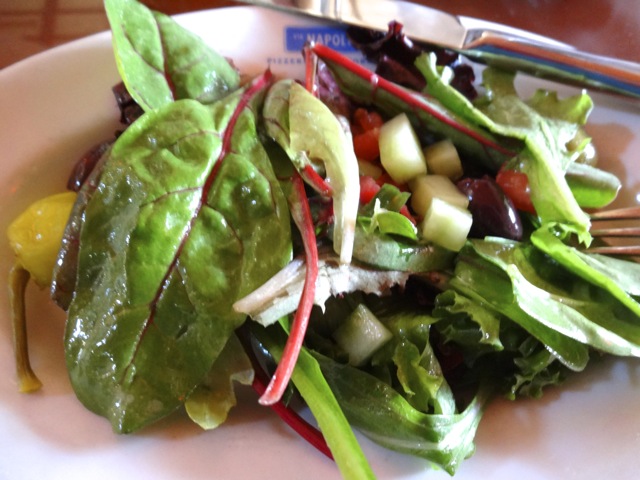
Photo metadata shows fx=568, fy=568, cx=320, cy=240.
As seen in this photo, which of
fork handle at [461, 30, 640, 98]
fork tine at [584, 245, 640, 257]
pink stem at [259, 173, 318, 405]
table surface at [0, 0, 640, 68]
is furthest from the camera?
table surface at [0, 0, 640, 68]

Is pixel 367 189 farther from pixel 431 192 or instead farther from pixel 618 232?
pixel 618 232

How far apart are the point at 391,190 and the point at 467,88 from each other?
0.32 meters

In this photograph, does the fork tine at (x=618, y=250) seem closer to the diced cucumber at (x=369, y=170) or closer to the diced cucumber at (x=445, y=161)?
the diced cucumber at (x=445, y=161)

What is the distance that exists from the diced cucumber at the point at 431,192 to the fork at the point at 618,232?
21cm

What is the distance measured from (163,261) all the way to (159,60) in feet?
1.08

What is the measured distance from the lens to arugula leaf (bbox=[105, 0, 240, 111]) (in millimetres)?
792

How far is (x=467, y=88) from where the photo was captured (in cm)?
98

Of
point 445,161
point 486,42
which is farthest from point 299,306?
point 486,42

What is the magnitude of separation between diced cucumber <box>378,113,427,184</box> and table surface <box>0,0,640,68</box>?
0.54 meters

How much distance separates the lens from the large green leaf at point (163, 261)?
673 millimetres

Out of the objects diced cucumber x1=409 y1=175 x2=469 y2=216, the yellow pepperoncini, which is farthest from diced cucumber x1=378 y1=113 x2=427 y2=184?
the yellow pepperoncini

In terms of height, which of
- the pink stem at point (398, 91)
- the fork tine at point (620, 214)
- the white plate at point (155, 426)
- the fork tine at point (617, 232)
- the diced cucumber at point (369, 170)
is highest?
the pink stem at point (398, 91)

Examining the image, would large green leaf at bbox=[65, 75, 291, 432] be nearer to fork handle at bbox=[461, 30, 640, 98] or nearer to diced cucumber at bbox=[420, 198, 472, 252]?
diced cucumber at bbox=[420, 198, 472, 252]

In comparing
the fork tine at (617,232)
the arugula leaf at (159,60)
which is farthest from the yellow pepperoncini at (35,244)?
the fork tine at (617,232)
